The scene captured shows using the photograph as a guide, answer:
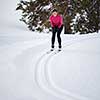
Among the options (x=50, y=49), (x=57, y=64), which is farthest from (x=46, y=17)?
(x=57, y=64)

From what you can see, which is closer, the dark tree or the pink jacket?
the pink jacket

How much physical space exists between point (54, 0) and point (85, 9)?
9.83 ft

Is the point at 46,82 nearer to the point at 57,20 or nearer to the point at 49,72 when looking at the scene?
the point at 49,72

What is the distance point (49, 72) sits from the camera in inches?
376

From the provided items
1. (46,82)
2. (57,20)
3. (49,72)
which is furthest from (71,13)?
(46,82)

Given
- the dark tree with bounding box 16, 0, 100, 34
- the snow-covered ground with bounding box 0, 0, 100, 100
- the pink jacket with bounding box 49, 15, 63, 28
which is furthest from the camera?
the dark tree with bounding box 16, 0, 100, 34

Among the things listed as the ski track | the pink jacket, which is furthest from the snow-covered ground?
the pink jacket

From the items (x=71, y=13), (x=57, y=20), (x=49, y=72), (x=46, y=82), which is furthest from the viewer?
(x=71, y=13)

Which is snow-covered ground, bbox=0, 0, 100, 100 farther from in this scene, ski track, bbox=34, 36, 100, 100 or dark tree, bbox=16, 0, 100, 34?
dark tree, bbox=16, 0, 100, 34

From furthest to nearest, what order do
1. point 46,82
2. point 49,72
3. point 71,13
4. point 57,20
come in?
1. point 71,13
2. point 57,20
3. point 49,72
4. point 46,82

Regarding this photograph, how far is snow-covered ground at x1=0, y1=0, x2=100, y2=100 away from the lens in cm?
754

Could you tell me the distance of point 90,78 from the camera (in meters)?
8.81

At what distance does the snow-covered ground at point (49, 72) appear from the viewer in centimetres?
754

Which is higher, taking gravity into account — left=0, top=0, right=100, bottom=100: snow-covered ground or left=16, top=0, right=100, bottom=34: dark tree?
left=16, top=0, right=100, bottom=34: dark tree
